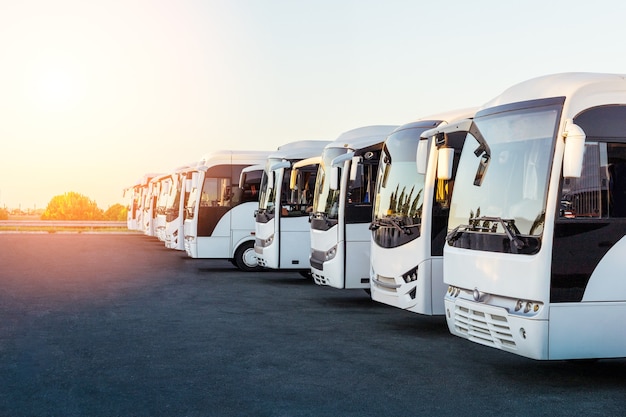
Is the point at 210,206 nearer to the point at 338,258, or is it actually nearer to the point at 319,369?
the point at 338,258

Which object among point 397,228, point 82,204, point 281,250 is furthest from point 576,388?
point 82,204

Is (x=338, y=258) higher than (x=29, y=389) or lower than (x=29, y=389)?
higher

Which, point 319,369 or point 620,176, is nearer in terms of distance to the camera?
point 620,176

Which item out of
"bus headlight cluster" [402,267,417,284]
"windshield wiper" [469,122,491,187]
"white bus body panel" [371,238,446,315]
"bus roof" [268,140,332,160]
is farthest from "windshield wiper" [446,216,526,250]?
"bus roof" [268,140,332,160]

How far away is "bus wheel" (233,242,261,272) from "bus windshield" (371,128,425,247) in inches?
409

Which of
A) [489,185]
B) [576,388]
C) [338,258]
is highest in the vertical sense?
[489,185]

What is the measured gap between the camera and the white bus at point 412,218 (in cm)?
1073

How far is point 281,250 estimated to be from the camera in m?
18.7

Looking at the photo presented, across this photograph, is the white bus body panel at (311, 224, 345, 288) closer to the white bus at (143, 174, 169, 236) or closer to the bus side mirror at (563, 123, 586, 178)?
the bus side mirror at (563, 123, 586, 178)

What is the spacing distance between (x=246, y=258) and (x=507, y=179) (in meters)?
14.7

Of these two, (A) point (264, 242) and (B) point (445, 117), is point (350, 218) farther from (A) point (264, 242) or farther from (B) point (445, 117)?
(A) point (264, 242)

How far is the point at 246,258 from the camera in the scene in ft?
72.9

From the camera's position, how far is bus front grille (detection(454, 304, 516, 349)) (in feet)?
25.3

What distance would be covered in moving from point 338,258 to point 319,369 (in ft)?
18.7
